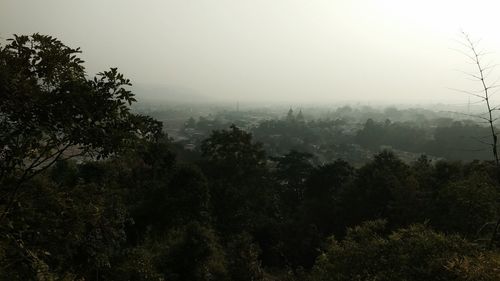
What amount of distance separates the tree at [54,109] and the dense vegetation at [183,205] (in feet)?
0.04

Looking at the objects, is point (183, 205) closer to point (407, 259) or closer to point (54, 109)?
point (407, 259)

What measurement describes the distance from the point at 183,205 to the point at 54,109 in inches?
578

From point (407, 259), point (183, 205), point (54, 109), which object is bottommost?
point (183, 205)

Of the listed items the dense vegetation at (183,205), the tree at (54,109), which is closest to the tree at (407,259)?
the dense vegetation at (183,205)

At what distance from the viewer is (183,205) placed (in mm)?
18172

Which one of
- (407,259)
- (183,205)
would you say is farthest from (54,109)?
(183,205)

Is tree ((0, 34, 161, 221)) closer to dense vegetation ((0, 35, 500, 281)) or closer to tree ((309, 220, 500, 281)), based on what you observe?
dense vegetation ((0, 35, 500, 281))

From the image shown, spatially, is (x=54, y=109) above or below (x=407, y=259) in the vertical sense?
above

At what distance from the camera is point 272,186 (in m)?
28.3

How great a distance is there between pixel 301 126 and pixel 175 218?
245 feet

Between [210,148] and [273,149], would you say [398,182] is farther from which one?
[273,149]

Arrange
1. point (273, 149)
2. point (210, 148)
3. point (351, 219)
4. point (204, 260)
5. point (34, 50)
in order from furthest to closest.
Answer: point (273, 149) < point (210, 148) < point (351, 219) < point (204, 260) < point (34, 50)

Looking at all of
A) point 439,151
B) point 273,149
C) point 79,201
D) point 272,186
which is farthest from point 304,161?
point 439,151

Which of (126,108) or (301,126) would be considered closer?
(126,108)
